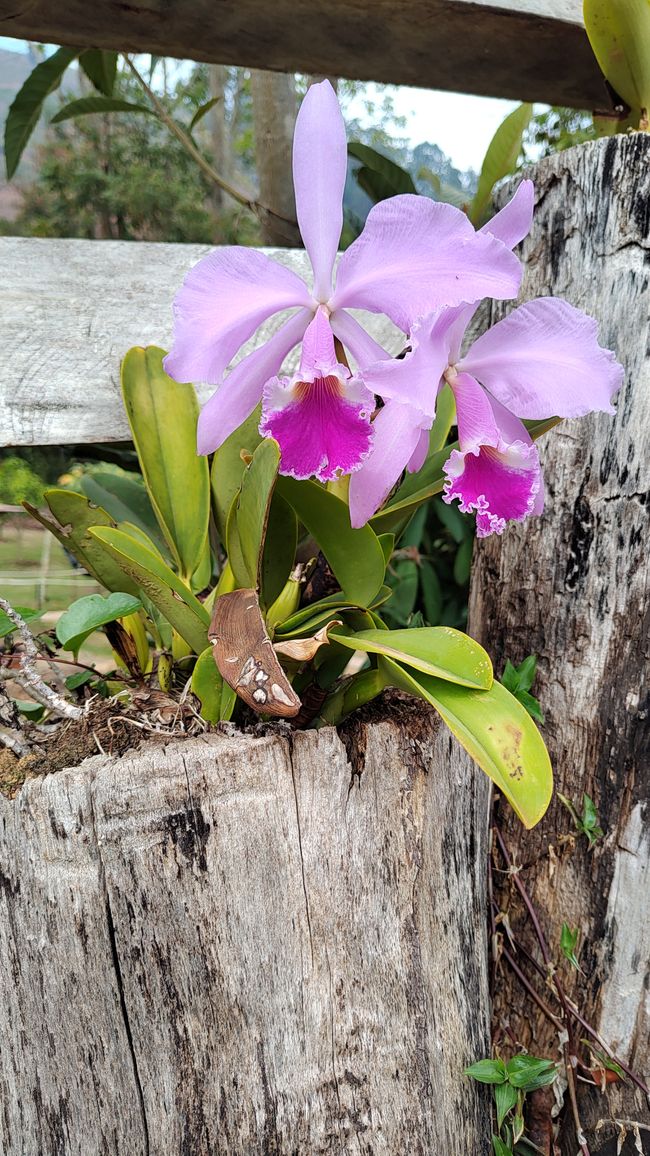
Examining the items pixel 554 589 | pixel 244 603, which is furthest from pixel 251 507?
pixel 554 589

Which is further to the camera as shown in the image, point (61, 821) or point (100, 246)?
point (100, 246)

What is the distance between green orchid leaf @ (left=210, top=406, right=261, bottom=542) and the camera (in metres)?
0.78

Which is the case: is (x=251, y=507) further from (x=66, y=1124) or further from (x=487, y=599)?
(x=66, y=1124)

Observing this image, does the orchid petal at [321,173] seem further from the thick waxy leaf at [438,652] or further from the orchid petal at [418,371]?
the thick waxy leaf at [438,652]

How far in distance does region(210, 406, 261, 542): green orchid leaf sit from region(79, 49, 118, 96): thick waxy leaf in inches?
48.7

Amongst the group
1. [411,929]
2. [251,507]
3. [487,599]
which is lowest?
[411,929]

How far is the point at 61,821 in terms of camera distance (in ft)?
2.15

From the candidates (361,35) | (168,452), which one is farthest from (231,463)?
(361,35)

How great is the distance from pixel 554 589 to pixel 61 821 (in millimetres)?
595

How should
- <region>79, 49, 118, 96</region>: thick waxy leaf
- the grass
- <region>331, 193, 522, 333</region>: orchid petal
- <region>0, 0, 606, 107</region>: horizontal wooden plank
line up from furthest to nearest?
1. the grass
2. <region>79, 49, 118, 96</region>: thick waxy leaf
3. <region>0, 0, 606, 107</region>: horizontal wooden plank
4. <region>331, 193, 522, 333</region>: orchid petal

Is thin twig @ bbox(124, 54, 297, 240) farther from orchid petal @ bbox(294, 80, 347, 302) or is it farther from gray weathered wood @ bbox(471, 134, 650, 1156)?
orchid petal @ bbox(294, 80, 347, 302)

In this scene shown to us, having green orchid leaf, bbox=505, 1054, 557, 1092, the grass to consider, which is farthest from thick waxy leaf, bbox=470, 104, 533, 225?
the grass

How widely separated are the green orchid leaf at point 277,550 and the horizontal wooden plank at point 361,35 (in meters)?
0.81

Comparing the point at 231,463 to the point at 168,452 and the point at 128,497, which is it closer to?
the point at 168,452
